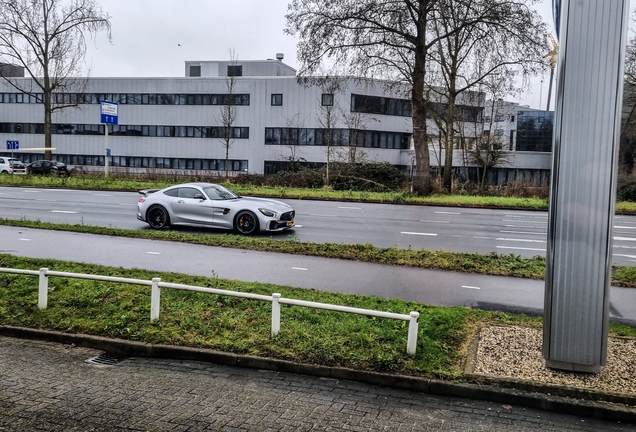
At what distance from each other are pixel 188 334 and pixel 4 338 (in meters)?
2.49

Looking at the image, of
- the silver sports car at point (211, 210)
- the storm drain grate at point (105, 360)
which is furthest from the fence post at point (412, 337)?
the silver sports car at point (211, 210)

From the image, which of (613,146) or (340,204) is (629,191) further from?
(613,146)

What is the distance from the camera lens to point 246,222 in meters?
16.2

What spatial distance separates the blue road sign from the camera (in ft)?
117

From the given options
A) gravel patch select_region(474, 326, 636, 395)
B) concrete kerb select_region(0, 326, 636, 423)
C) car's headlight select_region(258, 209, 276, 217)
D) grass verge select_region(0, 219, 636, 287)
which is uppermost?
car's headlight select_region(258, 209, 276, 217)

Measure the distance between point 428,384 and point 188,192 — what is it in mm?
12193

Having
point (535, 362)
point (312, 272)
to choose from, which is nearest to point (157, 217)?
point (312, 272)

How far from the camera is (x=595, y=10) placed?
19.3 ft

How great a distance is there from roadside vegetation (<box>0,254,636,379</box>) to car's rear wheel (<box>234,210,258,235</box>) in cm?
625

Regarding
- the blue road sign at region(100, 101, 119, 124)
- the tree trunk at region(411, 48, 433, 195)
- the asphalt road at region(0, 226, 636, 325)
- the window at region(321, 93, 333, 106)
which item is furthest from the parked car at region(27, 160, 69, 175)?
the asphalt road at region(0, 226, 636, 325)

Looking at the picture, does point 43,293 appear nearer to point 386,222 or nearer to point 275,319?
point 275,319

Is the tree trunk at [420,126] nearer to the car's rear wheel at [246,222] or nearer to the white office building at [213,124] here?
the car's rear wheel at [246,222]

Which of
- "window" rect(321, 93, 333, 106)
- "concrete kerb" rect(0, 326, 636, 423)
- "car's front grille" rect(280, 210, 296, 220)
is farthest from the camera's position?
"window" rect(321, 93, 333, 106)

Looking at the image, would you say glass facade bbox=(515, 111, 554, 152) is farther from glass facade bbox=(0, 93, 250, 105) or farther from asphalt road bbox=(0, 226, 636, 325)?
asphalt road bbox=(0, 226, 636, 325)
